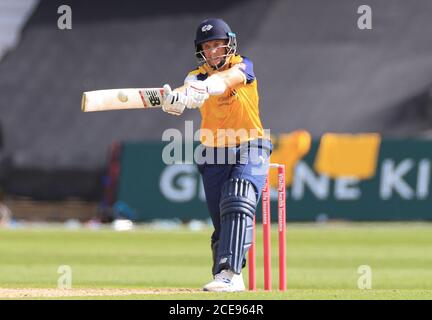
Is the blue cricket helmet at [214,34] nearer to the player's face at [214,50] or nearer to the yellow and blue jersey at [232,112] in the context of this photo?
the player's face at [214,50]

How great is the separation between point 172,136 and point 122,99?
50.8ft

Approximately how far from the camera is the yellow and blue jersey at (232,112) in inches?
370

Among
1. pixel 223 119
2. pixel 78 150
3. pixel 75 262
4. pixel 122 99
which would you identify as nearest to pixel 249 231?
pixel 223 119

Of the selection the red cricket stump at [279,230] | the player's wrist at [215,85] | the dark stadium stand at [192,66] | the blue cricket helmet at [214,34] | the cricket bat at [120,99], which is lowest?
the red cricket stump at [279,230]

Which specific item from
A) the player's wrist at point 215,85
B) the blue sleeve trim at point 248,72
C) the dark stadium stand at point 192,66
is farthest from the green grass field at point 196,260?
the dark stadium stand at point 192,66

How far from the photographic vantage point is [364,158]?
73.7ft

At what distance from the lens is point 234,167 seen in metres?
9.52

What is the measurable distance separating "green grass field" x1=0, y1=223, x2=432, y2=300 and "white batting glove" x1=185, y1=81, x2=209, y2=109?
128cm

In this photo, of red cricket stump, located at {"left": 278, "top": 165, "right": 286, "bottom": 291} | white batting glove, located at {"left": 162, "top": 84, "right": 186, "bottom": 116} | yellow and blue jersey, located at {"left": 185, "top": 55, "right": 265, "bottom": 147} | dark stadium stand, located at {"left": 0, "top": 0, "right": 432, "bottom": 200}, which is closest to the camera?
white batting glove, located at {"left": 162, "top": 84, "right": 186, "bottom": 116}

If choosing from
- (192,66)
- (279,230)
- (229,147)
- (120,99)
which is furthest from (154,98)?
(192,66)

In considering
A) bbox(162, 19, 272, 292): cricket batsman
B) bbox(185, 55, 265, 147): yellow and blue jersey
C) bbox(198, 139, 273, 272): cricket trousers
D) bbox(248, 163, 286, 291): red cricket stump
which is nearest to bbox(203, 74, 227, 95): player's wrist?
bbox(162, 19, 272, 292): cricket batsman

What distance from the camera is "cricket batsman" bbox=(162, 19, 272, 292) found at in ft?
30.4

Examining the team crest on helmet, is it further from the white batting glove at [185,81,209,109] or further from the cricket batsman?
the white batting glove at [185,81,209,109]

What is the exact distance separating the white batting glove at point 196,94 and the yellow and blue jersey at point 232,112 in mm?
403
